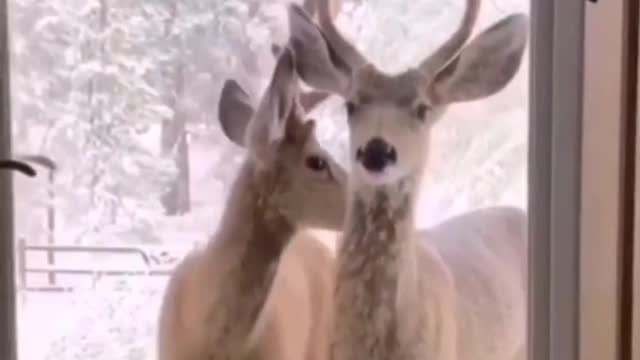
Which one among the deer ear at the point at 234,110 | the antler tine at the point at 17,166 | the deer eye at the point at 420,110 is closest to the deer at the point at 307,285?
the deer ear at the point at 234,110

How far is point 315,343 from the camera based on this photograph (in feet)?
4.90

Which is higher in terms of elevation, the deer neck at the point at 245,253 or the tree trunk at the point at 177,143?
the tree trunk at the point at 177,143

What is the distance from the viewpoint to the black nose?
4.76 ft

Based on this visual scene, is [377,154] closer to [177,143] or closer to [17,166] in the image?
[177,143]

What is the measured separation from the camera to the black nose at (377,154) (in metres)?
1.45

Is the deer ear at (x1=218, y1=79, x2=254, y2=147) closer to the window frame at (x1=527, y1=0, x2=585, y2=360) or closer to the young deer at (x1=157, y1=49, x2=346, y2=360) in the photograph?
the young deer at (x1=157, y1=49, x2=346, y2=360)

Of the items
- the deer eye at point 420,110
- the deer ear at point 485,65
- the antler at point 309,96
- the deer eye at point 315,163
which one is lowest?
the deer eye at point 315,163

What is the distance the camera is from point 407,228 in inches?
57.9

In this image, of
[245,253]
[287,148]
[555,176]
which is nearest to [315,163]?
[287,148]

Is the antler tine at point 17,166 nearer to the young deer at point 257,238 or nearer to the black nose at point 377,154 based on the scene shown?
the young deer at point 257,238

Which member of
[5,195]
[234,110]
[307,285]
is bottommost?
[307,285]

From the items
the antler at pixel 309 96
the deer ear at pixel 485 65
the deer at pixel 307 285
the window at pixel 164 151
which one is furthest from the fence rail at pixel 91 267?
the deer ear at pixel 485 65

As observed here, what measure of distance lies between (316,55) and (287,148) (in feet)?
0.39

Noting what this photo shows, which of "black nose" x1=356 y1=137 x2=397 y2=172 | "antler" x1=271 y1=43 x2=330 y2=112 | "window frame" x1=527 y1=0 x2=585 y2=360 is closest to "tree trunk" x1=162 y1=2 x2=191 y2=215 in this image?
"antler" x1=271 y1=43 x2=330 y2=112
